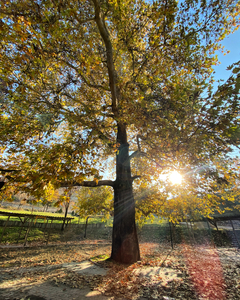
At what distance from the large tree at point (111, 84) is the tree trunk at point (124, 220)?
0.17ft

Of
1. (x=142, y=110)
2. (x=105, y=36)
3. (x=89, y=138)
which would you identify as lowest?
(x=89, y=138)

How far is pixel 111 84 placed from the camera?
5.87 metres

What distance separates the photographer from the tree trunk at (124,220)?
768cm

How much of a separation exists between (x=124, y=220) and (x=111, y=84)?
7113 mm

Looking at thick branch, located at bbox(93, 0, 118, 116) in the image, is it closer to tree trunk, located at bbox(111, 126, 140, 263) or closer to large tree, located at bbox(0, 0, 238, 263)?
large tree, located at bbox(0, 0, 238, 263)

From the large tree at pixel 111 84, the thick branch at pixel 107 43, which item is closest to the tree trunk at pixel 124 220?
the large tree at pixel 111 84

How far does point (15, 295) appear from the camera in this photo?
13.2 ft

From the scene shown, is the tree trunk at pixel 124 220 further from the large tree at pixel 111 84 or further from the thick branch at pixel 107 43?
the thick branch at pixel 107 43

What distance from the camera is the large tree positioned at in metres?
4.00

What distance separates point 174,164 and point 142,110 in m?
3.88

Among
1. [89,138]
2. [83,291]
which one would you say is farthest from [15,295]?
[89,138]

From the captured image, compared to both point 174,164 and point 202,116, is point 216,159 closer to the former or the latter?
point 174,164

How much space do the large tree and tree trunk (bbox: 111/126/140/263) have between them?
52 millimetres

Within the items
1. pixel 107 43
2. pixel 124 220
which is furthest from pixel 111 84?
pixel 124 220
